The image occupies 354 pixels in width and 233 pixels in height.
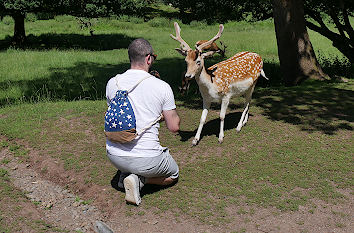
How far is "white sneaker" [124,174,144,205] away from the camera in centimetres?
471

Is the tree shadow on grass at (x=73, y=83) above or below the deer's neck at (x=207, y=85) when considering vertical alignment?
below

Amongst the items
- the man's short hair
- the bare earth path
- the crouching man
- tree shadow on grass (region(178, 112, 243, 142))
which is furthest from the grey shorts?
tree shadow on grass (region(178, 112, 243, 142))

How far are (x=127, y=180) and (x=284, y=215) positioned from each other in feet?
6.31

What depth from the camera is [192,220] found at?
4.71 meters

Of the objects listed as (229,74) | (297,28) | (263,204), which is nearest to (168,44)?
(297,28)

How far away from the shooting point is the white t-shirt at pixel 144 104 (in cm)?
459

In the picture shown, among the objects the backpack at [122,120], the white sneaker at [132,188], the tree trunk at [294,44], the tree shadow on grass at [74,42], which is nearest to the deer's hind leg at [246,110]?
the white sneaker at [132,188]

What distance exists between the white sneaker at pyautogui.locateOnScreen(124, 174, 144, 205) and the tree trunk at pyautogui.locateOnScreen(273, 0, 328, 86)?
8.01 m

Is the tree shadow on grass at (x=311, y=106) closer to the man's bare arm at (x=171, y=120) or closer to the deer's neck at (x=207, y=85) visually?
the deer's neck at (x=207, y=85)

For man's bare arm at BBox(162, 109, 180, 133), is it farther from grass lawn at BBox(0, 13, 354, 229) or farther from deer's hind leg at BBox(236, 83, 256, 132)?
deer's hind leg at BBox(236, 83, 256, 132)

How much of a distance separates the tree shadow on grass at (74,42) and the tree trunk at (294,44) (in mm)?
11368

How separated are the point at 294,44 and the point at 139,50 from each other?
8017 millimetres

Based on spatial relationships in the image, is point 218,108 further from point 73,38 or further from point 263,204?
point 73,38

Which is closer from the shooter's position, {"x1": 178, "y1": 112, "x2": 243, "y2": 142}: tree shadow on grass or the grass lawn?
the grass lawn
